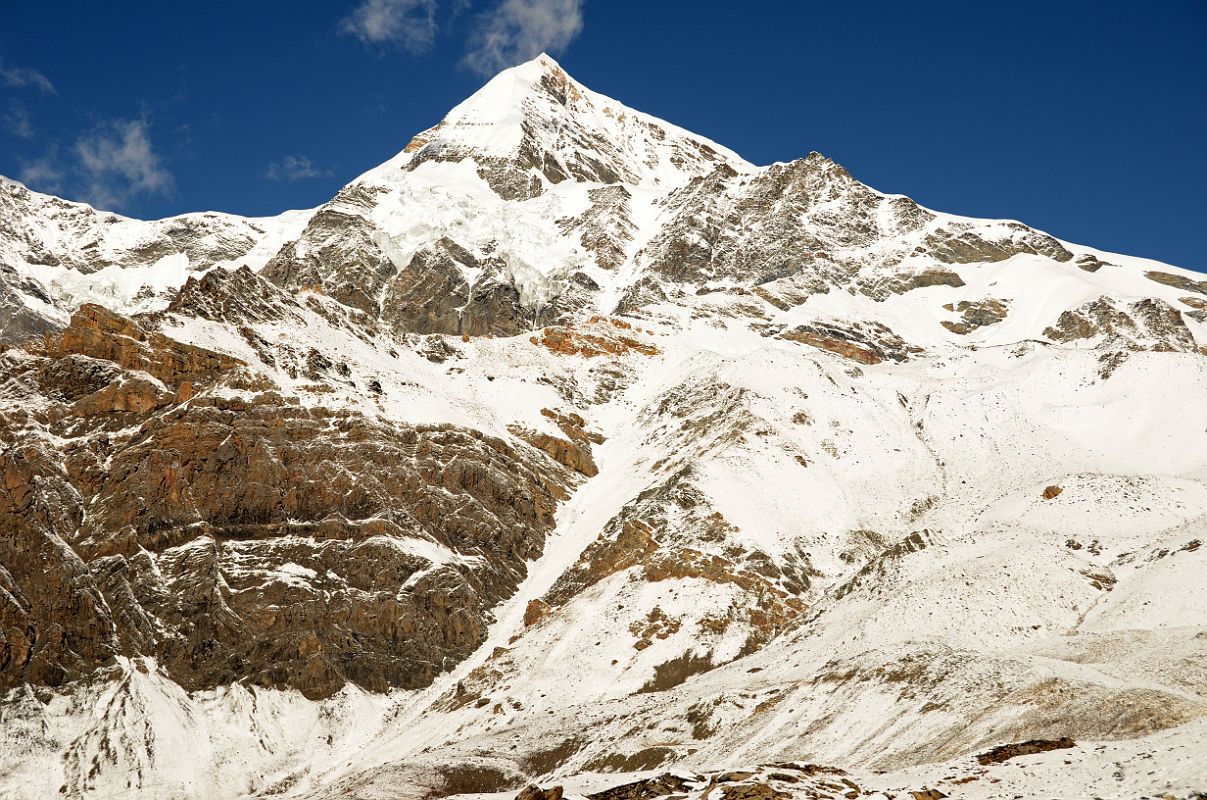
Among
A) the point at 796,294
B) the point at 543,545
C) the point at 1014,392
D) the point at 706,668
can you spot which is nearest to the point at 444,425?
the point at 543,545

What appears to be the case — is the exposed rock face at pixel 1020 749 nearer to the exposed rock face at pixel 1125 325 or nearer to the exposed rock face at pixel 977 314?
the exposed rock face at pixel 1125 325

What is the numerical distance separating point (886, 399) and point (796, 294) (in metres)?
55.7

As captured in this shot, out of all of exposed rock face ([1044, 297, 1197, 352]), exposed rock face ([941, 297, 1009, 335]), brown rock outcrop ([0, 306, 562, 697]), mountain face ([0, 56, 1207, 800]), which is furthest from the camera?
exposed rock face ([941, 297, 1009, 335])

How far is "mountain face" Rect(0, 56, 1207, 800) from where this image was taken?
169 ft

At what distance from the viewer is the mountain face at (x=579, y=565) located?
51500 millimetres

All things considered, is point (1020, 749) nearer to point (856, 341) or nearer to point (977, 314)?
point (856, 341)

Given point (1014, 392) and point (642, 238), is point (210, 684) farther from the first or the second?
point (642, 238)

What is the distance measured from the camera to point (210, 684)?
248 ft

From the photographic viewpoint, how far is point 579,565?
86000 mm

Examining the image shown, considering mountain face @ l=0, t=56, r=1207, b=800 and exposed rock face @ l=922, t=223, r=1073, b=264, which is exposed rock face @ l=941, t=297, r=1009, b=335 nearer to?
exposed rock face @ l=922, t=223, r=1073, b=264

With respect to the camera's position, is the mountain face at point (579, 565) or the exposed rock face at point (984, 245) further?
the exposed rock face at point (984, 245)

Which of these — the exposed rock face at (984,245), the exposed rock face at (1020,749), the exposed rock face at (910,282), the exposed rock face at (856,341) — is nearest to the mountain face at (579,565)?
the exposed rock face at (1020,749)

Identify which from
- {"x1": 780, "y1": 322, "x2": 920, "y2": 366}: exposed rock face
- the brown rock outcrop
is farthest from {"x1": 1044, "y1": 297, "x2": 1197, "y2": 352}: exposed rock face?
the brown rock outcrop

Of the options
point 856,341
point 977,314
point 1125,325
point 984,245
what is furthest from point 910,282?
point 1125,325
